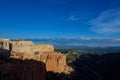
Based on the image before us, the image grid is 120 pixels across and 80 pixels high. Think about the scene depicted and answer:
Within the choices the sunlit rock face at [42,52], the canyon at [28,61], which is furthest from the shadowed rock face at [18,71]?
the sunlit rock face at [42,52]

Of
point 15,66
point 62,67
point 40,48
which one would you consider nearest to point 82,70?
point 62,67

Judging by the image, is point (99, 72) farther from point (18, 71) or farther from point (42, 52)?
point (18, 71)

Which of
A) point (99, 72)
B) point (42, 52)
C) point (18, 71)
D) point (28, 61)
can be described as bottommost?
point (99, 72)

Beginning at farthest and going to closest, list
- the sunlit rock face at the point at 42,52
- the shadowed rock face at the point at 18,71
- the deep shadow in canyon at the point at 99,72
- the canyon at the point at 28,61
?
the deep shadow in canyon at the point at 99,72, the sunlit rock face at the point at 42,52, the canyon at the point at 28,61, the shadowed rock face at the point at 18,71

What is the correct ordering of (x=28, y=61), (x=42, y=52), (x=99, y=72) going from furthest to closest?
(x=99, y=72) → (x=42, y=52) → (x=28, y=61)

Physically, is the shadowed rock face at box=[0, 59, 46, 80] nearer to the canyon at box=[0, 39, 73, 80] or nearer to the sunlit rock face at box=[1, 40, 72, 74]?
the canyon at box=[0, 39, 73, 80]

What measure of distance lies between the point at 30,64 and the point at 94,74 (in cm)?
5034

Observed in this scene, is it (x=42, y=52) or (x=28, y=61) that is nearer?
(x=28, y=61)

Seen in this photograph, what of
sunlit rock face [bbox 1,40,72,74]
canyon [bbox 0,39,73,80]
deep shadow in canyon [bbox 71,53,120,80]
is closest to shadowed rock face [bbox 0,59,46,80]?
canyon [bbox 0,39,73,80]

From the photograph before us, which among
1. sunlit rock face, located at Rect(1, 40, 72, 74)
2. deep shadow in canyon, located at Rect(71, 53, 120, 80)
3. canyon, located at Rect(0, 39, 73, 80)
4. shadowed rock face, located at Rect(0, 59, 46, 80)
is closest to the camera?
shadowed rock face, located at Rect(0, 59, 46, 80)

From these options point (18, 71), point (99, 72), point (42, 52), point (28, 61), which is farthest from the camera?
point (99, 72)

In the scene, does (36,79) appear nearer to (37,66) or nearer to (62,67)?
(37,66)

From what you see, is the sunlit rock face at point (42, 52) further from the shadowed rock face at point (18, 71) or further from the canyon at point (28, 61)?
the shadowed rock face at point (18, 71)

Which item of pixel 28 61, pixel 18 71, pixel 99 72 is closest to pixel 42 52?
pixel 99 72
